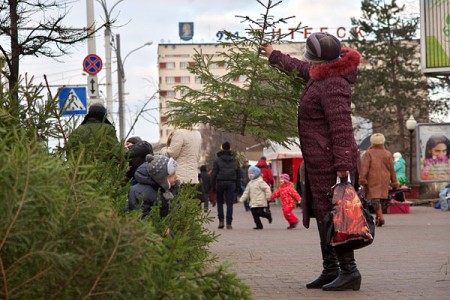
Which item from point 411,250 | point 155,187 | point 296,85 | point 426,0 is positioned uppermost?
point 426,0

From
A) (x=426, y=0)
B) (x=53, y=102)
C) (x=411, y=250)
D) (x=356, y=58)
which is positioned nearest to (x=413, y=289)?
(x=356, y=58)

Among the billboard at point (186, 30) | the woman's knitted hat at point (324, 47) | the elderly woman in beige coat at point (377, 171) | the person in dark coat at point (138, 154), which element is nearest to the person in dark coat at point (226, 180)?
the elderly woman in beige coat at point (377, 171)

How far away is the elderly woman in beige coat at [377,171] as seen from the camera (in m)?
20.5

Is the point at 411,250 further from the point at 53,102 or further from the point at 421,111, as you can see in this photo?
the point at 421,111

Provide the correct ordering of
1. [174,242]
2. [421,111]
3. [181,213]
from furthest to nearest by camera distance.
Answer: [421,111] → [181,213] → [174,242]

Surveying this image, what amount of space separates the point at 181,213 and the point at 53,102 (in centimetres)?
269

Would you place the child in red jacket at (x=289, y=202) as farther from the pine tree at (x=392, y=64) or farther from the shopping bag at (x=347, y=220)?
the pine tree at (x=392, y=64)

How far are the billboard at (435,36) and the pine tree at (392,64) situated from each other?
3202cm

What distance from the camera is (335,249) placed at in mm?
8344

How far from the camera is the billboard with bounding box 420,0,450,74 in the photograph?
3653 centimetres

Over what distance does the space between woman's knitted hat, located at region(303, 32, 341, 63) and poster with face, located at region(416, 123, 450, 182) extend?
27.1 meters

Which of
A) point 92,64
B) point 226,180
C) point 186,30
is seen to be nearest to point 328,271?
point 226,180

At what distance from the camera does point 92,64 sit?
88.5 feet

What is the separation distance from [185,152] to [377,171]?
6.63 meters
